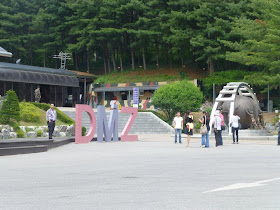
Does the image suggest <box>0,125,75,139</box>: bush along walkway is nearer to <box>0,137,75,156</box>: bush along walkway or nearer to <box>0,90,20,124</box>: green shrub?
<box>0,90,20,124</box>: green shrub

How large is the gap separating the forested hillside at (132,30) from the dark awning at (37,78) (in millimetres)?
11429

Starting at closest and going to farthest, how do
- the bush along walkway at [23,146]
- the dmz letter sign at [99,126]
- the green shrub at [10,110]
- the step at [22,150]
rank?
the step at [22,150]
the bush along walkway at [23,146]
the dmz letter sign at [99,126]
the green shrub at [10,110]

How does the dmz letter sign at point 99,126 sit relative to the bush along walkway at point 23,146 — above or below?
above

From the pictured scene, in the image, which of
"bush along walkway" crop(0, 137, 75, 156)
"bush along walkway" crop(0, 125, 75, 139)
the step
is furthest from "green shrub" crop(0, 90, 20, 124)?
the step

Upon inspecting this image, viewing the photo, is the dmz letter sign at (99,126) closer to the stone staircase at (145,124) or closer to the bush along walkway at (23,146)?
the bush along walkway at (23,146)

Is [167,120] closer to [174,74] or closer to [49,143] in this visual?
[174,74]

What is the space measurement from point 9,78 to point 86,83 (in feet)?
62.7

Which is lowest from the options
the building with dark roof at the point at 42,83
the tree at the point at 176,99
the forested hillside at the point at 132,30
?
the tree at the point at 176,99

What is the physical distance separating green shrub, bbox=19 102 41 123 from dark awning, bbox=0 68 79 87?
54.6ft

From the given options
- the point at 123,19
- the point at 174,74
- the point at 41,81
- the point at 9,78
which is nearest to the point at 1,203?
the point at 9,78

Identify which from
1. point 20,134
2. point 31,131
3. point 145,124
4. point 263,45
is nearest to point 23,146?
point 20,134

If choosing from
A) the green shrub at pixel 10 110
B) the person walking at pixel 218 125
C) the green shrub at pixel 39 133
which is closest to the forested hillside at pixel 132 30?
the person walking at pixel 218 125

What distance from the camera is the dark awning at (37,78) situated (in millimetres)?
51188

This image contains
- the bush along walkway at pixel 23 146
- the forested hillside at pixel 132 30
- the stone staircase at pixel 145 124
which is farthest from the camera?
the forested hillside at pixel 132 30
